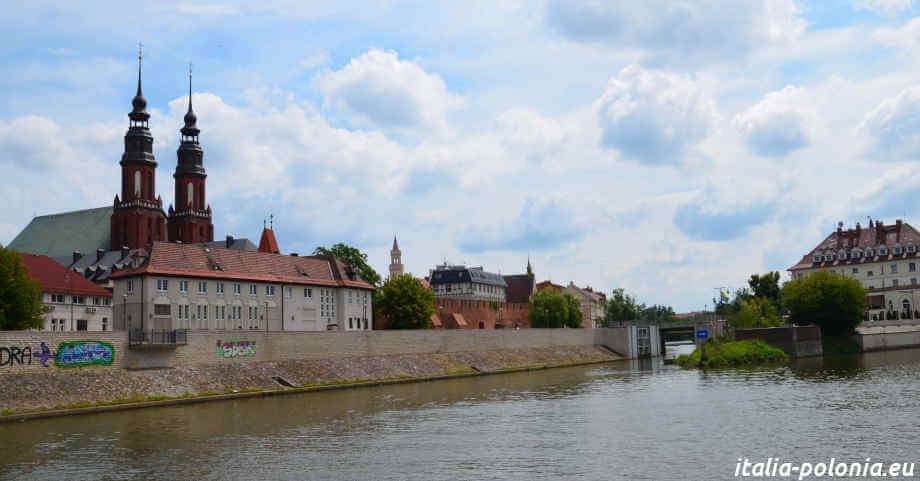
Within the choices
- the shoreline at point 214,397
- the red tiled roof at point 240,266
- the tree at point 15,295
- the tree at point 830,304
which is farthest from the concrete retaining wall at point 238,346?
the tree at point 830,304

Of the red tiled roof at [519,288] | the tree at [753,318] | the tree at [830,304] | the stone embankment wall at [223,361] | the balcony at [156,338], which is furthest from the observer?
the red tiled roof at [519,288]

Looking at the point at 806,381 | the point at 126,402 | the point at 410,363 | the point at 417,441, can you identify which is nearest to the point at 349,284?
the point at 410,363

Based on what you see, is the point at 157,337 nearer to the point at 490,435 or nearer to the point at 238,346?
the point at 238,346

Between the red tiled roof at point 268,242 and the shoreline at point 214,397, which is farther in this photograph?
the red tiled roof at point 268,242

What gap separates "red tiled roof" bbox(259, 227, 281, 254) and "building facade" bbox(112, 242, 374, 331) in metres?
29.9

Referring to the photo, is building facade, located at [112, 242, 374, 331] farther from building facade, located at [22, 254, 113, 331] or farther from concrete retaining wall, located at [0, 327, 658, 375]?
building facade, located at [22, 254, 113, 331]

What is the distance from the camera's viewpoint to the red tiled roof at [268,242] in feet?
392

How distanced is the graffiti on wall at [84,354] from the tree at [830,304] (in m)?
81.4

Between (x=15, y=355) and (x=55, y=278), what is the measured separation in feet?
131

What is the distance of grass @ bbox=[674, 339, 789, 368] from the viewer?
85438 millimetres

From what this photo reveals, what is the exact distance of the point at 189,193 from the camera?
13538 cm

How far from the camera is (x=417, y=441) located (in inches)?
1395

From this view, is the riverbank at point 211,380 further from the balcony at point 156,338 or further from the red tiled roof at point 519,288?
the red tiled roof at point 519,288

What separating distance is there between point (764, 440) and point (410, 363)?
50.6m
